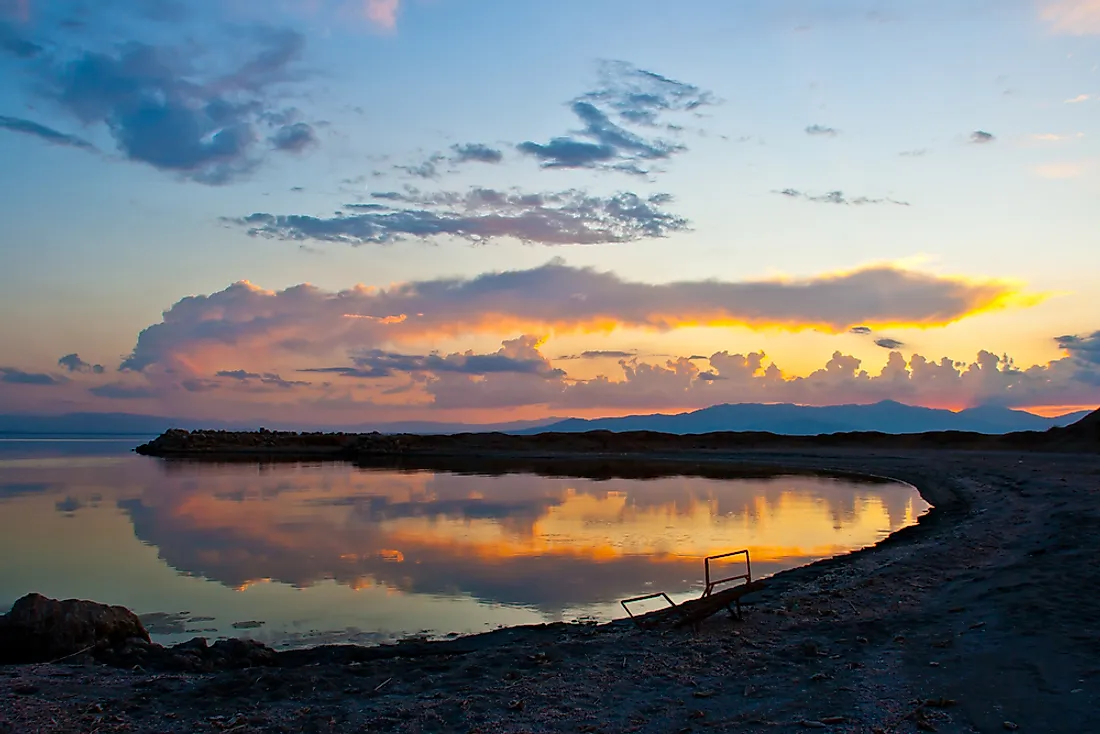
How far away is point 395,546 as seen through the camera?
66.5 ft

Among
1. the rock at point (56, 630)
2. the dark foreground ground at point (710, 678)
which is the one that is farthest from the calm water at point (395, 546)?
the dark foreground ground at point (710, 678)

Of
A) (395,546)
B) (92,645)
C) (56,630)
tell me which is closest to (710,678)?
(92,645)

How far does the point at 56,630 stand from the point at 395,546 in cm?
1026

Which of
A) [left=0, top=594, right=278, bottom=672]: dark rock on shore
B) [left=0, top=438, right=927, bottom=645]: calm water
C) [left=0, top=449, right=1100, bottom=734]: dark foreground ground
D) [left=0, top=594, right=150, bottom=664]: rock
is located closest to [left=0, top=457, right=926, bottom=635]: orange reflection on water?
[left=0, top=438, right=927, bottom=645]: calm water

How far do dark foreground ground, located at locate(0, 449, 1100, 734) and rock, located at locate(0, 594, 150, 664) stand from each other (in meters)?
0.58

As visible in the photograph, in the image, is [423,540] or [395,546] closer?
[395,546]

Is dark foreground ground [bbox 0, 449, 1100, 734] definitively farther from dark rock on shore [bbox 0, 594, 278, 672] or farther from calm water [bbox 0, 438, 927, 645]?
calm water [bbox 0, 438, 927, 645]

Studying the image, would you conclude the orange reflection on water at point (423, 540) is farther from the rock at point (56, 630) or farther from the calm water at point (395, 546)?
the rock at point (56, 630)

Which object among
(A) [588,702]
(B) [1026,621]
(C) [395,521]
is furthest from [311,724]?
(C) [395,521]

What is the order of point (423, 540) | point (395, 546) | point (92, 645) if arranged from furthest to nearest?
point (423, 540) → point (395, 546) → point (92, 645)

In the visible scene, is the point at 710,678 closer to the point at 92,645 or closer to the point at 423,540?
the point at 92,645

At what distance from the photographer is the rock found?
10.2 metres

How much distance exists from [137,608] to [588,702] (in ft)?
31.6

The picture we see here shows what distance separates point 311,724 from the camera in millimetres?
7520
